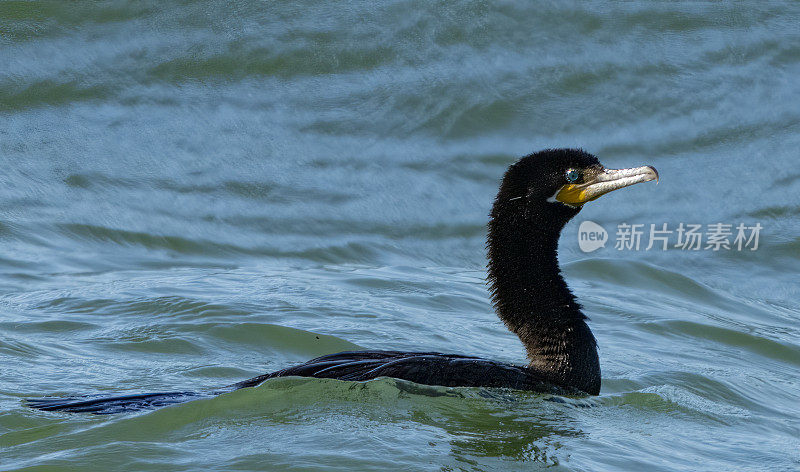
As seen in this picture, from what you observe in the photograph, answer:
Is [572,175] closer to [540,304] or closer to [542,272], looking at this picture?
[542,272]

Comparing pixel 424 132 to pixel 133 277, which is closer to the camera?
pixel 133 277

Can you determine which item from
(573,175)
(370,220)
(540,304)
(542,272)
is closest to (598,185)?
(573,175)

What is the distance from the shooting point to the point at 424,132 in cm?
1343

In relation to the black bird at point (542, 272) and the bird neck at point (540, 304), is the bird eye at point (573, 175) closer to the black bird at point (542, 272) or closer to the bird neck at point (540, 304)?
the black bird at point (542, 272)

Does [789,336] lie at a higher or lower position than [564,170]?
lower

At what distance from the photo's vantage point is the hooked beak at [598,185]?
5.82 m

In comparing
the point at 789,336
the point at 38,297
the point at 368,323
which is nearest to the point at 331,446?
the point at 368,323

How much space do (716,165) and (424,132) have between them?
3.44 meters

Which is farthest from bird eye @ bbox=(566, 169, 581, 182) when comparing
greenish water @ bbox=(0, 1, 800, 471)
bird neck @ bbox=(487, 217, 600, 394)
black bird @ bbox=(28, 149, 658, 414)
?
greenish water @ bbox=(0, 1, 800, 471)

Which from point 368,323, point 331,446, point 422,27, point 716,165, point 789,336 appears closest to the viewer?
point 331,446

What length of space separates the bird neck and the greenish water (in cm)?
28

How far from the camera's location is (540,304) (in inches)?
234

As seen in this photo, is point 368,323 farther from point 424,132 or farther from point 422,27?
point 422,27

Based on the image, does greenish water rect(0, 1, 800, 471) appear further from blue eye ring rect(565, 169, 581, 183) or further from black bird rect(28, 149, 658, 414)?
blue eye ring rect(565, 169, 581, 183)
